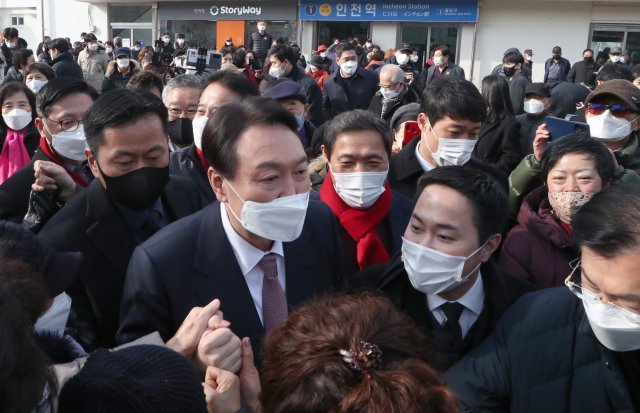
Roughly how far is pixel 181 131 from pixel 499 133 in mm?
2534

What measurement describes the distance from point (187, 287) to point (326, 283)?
19.8 inches

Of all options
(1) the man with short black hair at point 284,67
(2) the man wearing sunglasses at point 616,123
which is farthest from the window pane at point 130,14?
(2) the man wearing sunglasses at point 616,123

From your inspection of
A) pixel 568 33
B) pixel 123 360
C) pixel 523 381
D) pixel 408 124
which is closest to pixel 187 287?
pixel 123 360

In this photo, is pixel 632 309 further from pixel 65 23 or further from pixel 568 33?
pixel 65 23

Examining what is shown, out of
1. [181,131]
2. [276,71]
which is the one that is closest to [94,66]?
[276,71]

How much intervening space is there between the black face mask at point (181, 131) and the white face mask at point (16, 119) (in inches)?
42.0

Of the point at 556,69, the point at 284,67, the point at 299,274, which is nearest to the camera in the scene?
the point at 299,274

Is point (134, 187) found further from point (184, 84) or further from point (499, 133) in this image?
point (499, 133)

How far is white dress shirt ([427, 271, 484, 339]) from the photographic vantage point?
217 centimetres

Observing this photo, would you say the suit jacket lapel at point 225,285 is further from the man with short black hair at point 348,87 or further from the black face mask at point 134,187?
the man with short black hair at point 348,87

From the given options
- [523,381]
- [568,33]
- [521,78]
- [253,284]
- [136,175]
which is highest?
[568,33]

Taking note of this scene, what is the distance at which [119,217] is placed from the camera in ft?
7.48

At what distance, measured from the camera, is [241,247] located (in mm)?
1999

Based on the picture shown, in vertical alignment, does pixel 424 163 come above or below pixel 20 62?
below
